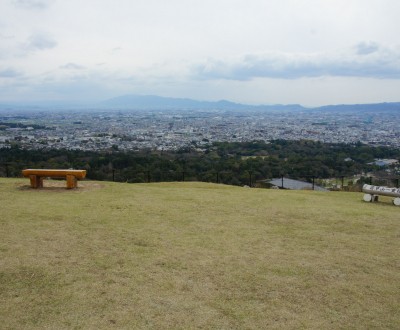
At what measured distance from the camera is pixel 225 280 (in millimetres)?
5059

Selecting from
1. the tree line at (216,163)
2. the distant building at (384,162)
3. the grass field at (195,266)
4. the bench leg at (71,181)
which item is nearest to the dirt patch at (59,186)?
the bench leg at (71,181)

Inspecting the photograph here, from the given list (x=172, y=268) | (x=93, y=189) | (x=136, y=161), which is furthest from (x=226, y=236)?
(x=136, y=161)

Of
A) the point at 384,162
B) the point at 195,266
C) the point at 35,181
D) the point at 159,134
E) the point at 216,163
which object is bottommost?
the point at 384,162

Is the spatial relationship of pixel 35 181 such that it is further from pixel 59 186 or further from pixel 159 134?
pixel 159 134

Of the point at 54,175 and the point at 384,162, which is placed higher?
the point at 54,175

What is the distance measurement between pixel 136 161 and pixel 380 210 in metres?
22.5

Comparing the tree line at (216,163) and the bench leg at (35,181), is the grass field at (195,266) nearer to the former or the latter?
the bench leg at (35,181)

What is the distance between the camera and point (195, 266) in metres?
5.47

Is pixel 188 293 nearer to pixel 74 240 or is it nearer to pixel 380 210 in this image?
pixel 74 240

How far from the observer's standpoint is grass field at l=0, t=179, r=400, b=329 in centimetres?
417

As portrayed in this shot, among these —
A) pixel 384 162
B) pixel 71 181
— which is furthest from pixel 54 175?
pixel 384 162

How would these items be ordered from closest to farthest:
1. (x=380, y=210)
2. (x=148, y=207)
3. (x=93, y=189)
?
(x=148, y=207) < (x=380, y=210) < (x=93, y=189)

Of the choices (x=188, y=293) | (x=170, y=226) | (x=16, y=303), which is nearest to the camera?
(x=16, y=303)

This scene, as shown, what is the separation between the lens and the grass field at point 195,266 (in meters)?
4.17
